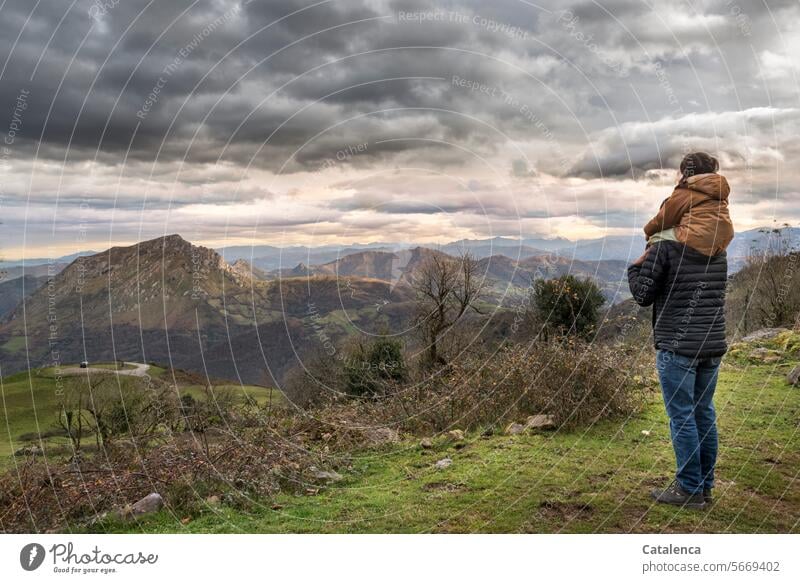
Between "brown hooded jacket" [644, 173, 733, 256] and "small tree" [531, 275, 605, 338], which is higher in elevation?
"brown hooded jacket" [644, 173, 733, 256]

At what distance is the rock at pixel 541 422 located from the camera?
9336mm

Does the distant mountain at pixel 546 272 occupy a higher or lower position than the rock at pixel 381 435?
higher

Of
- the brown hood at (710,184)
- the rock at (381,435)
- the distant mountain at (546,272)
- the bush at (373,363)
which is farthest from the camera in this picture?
the bush at (373,363)

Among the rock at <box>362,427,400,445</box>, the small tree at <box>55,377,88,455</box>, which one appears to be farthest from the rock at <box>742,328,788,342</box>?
the small tree at <box>55,377,88,455</box>

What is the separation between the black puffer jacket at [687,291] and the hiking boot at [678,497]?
1503 millimetres

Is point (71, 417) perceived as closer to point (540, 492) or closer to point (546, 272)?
point (540, 492)

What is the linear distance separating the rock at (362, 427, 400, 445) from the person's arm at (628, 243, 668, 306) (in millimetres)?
5332

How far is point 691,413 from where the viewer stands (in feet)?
19.6

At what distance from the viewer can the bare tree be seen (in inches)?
667

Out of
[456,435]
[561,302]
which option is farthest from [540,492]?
[561,302]

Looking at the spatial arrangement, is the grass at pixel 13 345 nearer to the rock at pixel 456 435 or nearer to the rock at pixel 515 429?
the rock at pixel 456 435

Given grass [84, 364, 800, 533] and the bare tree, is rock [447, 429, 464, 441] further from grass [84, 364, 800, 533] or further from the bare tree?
the bare tree

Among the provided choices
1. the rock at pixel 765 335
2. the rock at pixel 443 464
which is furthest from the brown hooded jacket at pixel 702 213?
the rock at pixel 765 335
